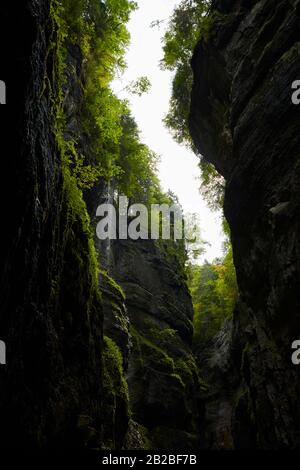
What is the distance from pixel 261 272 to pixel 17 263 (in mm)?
8386

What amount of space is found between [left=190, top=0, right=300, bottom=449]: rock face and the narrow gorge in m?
0.06

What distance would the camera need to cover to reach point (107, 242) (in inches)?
931

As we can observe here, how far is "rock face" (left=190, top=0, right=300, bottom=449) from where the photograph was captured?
34.7ft

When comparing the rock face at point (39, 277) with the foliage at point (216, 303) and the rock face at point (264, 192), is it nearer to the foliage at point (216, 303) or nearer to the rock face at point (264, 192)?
the rock face at point (264, 192)

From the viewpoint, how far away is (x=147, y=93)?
22484mm

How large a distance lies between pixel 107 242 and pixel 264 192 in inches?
521

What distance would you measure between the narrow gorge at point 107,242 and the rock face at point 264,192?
0.06m

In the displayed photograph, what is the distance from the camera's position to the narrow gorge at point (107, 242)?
6.15m

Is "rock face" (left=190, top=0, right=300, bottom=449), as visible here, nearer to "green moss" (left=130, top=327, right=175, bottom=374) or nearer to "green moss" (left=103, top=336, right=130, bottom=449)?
"green moss" (left=103, top=336, right=130, bottom=449)

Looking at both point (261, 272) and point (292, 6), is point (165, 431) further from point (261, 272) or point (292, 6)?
point (292, 6)

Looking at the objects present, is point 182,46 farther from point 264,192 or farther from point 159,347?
point 159,347

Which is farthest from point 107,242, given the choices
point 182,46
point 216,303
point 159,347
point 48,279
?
point 48,279

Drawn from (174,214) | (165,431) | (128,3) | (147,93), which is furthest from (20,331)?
(174,214)

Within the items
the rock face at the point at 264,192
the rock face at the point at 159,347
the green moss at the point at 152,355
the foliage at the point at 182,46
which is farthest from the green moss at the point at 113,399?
the foliage at the point at 182,46
